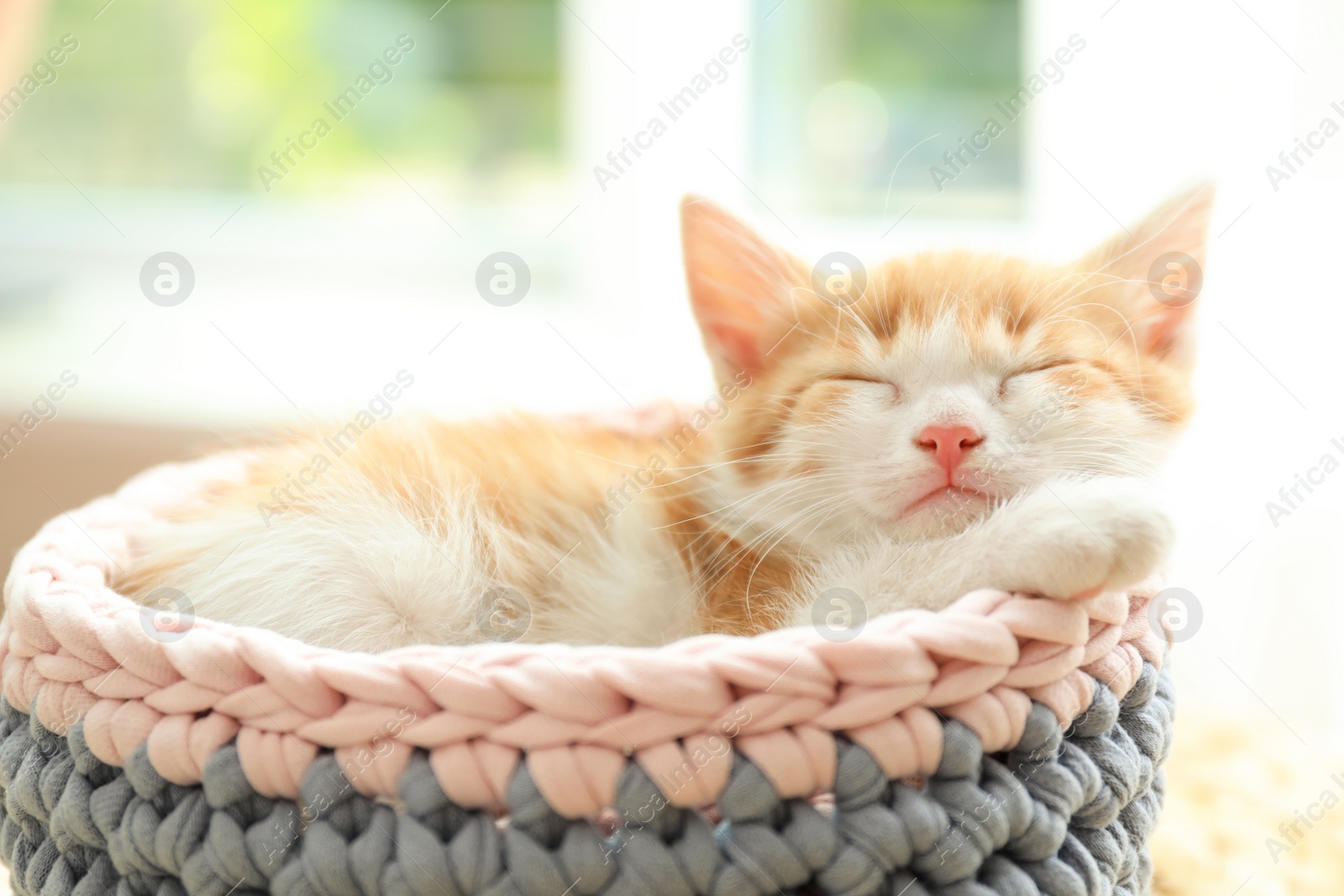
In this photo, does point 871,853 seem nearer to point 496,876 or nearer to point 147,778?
point 496,876

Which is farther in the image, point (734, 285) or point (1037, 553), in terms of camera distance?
point (734, 285)

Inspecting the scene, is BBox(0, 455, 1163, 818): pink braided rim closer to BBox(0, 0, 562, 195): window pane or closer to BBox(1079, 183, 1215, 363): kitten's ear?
BBox(1079, 183, 1215, 363): kitten's ear

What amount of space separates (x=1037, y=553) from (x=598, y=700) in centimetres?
30

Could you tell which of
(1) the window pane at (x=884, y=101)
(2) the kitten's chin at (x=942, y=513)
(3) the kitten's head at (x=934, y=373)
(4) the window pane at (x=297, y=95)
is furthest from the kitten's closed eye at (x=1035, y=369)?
(4) the window pane at (x=297, y=95)

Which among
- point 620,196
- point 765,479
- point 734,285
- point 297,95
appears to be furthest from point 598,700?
point 297,95

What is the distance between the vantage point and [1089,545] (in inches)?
27.0

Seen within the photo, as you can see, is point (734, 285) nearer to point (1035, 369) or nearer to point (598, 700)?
point (1035, 369)

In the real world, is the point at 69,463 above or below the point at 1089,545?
below

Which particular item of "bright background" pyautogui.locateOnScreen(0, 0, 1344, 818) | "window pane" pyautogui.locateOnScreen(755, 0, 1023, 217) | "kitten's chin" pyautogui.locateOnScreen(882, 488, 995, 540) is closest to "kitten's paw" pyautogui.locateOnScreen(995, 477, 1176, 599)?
"kitten's chin" pyautogui.locateOnScreen(882, 488, 995, 540)

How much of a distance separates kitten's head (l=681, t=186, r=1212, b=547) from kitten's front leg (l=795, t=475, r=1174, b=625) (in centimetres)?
6

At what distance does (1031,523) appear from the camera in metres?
0.74

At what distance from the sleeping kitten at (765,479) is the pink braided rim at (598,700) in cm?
11

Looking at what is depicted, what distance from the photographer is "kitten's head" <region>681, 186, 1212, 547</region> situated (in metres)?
0.88

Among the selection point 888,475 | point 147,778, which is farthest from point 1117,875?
point 147,778
